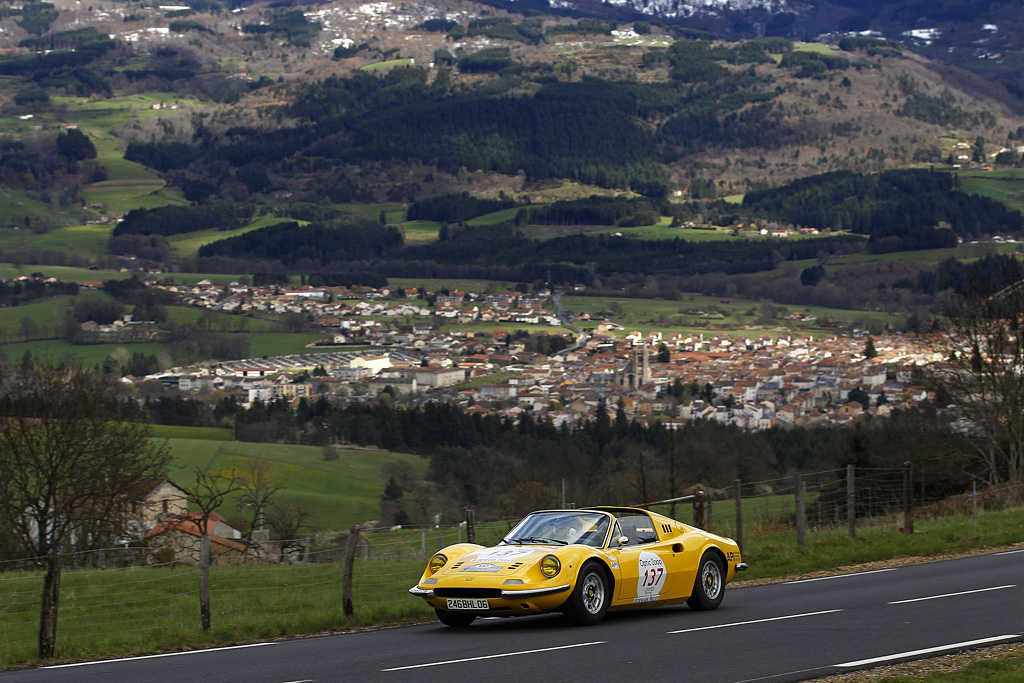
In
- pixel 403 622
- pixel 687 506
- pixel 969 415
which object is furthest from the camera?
pixel 687 506

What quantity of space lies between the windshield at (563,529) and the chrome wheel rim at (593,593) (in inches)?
14.7

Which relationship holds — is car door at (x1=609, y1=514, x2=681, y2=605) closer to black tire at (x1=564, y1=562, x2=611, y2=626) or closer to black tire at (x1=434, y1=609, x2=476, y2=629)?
black tire at (x1=564, y1=562, x2=611, y2=626)

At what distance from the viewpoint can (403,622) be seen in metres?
13.8

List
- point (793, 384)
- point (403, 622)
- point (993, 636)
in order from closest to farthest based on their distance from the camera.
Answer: point (993, 636), point (403, 622), point (793, 384)

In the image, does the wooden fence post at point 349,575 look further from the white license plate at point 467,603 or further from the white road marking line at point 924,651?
the white road marking line at point 924,651

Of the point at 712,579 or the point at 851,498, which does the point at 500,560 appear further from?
the point at 851,498

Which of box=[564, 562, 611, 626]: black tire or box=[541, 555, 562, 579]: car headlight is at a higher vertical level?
box=[541, 555, 562, 579]: car headlight

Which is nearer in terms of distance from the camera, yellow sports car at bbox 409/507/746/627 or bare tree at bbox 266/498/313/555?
yellow sports car at bbox 409/507/746/627

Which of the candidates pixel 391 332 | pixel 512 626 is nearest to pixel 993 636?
pixel 512 626

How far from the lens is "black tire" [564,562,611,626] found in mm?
12273

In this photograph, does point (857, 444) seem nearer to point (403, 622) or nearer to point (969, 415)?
point (969, 415)

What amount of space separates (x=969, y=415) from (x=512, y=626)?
2767cm

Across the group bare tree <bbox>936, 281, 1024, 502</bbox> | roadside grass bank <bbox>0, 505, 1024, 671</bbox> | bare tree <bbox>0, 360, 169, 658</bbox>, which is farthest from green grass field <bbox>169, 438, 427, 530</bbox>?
roadside grass bank <bbox>0, 505, 1024, 671</bbox>

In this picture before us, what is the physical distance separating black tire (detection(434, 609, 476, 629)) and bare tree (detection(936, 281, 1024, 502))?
25.4m
